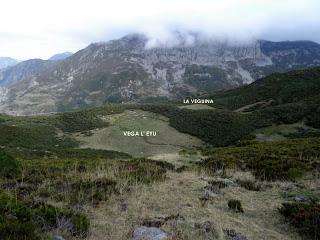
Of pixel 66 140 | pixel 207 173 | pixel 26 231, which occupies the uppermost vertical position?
pixel 26 231

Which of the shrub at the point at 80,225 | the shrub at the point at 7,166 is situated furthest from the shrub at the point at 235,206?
the shrub at the point at 7,166

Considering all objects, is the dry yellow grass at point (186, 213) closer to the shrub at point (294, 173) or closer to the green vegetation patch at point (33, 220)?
the green vegetation patch at point (33, 220)

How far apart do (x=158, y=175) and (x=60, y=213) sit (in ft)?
22.1

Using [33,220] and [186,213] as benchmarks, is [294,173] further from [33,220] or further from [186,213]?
[33,220]

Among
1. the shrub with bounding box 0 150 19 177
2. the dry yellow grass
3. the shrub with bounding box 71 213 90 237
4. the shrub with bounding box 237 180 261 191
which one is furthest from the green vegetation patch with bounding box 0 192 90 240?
the shrub with bounding box 237 180 261 191

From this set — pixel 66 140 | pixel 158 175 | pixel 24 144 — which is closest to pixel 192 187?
pixel 158 175

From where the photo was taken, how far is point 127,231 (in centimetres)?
905

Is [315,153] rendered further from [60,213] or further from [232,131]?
[232,131]

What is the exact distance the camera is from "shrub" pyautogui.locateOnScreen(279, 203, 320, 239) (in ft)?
32.4

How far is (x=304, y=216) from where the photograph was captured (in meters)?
10.6

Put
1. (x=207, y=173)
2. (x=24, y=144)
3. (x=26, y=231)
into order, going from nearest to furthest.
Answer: (x=26, y=231) < (x=207, y=173) < (x=24, y=144)

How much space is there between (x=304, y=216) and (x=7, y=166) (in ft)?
38.4

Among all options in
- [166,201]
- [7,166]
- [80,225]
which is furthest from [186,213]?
[7,166]

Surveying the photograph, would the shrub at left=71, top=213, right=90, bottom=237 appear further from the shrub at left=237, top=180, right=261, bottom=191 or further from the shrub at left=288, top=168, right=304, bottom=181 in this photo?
the shrub at left=288, top=168, right=304, bottom=181
